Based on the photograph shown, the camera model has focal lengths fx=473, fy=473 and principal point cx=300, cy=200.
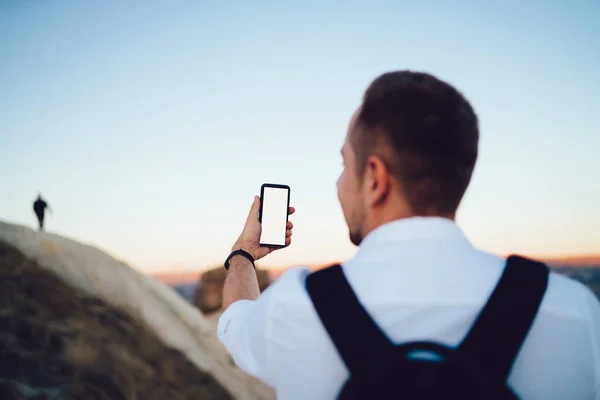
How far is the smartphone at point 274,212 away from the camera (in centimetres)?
236

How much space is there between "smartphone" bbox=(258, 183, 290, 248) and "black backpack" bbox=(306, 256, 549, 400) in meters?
1.06

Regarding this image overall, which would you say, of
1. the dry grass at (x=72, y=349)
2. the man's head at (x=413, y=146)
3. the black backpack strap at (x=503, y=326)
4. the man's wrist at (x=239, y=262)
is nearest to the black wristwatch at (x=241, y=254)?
the man's wrist at (x=239, y=262)

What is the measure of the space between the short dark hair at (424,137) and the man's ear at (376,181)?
19mm

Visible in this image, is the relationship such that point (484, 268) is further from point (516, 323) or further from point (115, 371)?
point (115, 371)

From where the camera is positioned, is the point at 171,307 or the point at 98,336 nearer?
the point at 98,336

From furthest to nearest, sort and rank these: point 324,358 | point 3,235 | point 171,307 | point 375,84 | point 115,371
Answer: point 171,307
point 3,235
point 115,371
point 375,84
point 324,358

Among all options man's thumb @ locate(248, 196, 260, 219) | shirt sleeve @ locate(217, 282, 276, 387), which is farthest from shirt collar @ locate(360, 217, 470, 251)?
man's thumb @ locate(248, 196, 260, 219)

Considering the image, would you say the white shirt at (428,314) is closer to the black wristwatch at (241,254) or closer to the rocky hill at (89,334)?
the black wristwatch at (241,254)

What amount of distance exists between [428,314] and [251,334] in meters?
0.53

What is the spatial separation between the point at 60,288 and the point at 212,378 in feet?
11.2

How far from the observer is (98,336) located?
8.09m

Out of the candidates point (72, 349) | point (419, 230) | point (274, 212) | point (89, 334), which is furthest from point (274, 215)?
point (89, 334)

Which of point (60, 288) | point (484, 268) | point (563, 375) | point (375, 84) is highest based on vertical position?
point (375, 84)

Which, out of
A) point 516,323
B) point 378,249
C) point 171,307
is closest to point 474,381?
point 516,323
